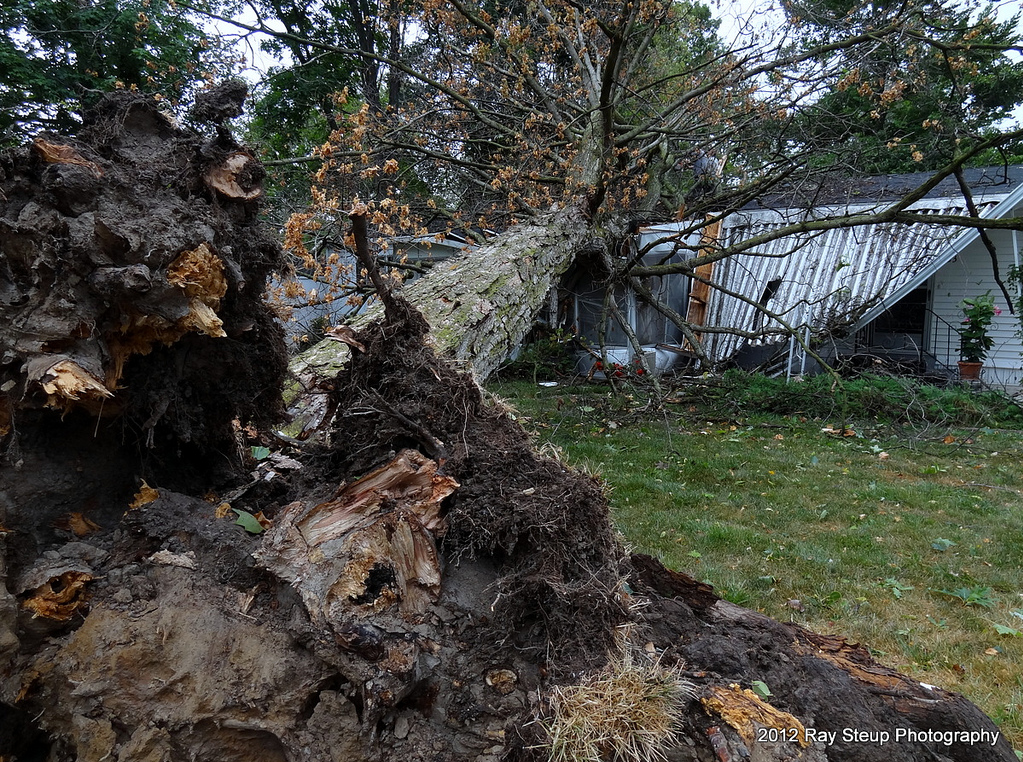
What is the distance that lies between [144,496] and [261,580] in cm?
52

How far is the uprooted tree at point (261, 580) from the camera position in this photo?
1354 millimetres

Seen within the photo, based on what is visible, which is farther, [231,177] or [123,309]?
[231,177]

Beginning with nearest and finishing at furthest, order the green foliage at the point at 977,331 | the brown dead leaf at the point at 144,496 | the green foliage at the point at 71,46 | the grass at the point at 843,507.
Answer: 1. the brown dead leaf at the point at 144,496
2. the grass at the point at 843,507
3. the green foliage at the point at 71,46
4. the green foliage at the point at 977,331

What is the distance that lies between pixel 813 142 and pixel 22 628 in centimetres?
975

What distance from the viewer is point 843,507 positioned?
5.39 meters

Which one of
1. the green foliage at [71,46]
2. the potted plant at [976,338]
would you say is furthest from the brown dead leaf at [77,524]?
the potted plant at [976,338]

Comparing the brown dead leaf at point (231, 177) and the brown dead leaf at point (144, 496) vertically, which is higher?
the brown dead leaf at point (231, 177)

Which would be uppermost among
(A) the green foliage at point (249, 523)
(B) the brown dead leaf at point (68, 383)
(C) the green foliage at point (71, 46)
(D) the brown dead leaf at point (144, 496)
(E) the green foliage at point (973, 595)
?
(C) the green foliage at point (71, 46)

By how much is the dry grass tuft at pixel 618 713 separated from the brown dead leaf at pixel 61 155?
70.3 inches

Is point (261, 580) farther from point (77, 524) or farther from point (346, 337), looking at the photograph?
point (346, 337)

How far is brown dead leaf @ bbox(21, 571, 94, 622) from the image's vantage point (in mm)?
1403

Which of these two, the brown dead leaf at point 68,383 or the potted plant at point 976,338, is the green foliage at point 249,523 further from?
the potted plant at point 976,338

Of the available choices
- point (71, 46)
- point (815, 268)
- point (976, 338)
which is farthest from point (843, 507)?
point (71, 46)

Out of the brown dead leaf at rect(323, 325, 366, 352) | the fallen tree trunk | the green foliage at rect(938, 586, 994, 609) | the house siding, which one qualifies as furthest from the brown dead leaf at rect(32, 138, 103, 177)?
the house siding
